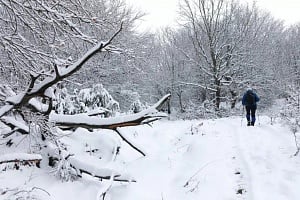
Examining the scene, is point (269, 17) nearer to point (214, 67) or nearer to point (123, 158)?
point (214, 67)

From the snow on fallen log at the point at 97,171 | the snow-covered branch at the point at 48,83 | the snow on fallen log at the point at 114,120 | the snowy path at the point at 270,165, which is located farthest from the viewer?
the snow on fallen log at the point at 97,171

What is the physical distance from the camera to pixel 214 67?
24.4m

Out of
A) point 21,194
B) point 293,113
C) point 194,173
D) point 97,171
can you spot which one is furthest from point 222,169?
point 293,113

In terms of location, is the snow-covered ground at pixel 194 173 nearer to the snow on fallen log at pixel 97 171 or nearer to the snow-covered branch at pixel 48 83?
the snow on fallen log at pixel 97 171

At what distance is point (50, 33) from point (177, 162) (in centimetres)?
387

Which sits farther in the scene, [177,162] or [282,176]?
[177,162]

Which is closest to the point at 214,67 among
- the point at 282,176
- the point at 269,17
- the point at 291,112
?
the point at 269,17

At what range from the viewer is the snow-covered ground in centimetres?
459

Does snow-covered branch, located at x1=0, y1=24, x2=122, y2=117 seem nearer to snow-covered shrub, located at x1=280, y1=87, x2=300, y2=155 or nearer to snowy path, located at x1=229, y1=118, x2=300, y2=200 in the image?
snowy path, located at x1=229, y1=118, x2=300, y2=200

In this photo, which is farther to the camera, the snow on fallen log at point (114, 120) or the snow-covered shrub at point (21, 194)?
the snow on fallen log at point (114, 120)

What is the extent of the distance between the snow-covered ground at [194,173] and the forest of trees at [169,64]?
0.65m

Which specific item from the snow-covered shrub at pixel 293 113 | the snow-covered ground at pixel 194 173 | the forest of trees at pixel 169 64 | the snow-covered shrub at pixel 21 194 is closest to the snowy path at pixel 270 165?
the snow-covered ground at pixel 194 173

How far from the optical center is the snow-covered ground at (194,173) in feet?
15.0

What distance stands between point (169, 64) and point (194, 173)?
26.7m
